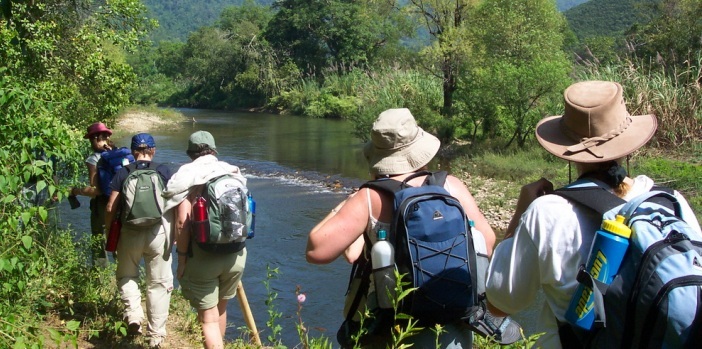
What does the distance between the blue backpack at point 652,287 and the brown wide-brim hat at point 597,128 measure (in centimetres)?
22

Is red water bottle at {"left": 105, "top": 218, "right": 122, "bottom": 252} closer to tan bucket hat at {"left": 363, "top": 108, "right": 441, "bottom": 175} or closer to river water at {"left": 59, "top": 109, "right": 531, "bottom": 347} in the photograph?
river water at {"left": 59, "top": 109, "right": 531, "bottom": 347}

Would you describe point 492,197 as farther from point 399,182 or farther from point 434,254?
point 434,254

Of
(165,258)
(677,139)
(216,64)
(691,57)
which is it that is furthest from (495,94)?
(216,64)

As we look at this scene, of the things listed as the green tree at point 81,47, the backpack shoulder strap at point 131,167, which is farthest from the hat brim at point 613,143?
the green tree at point 81,47

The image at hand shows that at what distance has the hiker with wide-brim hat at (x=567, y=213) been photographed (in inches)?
75.3

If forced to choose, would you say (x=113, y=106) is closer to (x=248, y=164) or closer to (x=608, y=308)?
(x=608, y=308)

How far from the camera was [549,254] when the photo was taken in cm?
192

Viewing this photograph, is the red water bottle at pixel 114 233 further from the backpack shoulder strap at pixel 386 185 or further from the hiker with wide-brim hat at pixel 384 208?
the backpack shoulder strap at pixel 386 185

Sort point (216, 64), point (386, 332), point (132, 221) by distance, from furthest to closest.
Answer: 1. point (216, 64)
2. point (132, 221)
3. point (386, 332)

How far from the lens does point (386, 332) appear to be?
2.53 meters

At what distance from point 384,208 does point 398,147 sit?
A: 0.28 meters

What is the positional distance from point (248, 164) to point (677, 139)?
10506mm

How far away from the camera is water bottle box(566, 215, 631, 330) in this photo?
169 cm

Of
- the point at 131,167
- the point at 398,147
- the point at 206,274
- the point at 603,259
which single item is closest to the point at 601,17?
the point at 131,167
